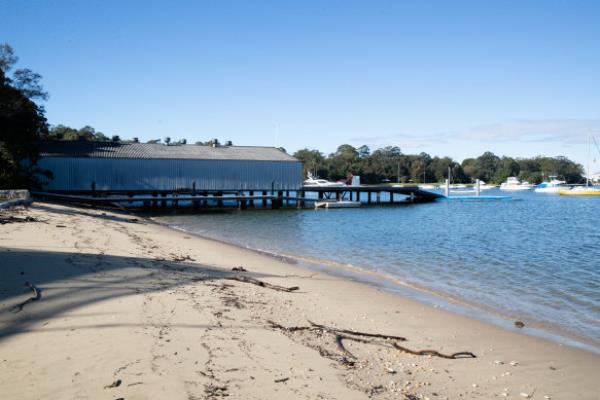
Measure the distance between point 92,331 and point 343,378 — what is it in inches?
130

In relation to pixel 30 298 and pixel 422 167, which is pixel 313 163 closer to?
pixel 422 167

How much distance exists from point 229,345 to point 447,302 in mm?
7132

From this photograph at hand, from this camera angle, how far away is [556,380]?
6469 millimetres

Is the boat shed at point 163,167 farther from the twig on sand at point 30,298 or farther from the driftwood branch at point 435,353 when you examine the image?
the driftwood branch at point 435,353

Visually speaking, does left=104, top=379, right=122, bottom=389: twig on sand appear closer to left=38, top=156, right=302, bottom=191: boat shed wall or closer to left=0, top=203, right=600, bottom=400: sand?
left=0, top=203, right=600, bottom=400: sand

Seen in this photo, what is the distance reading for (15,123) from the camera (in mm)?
32875

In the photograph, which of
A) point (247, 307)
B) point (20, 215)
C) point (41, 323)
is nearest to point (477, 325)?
point (247, 307)

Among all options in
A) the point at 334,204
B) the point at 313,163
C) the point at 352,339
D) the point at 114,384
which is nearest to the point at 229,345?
the point at 114,384

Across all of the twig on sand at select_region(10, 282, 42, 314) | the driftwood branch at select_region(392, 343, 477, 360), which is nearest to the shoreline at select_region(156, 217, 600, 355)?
the driftwood branch at select_region(392, 343, 477, 360)

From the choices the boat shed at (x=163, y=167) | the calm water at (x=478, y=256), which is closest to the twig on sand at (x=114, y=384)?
the calm water at (x=478, y=256)

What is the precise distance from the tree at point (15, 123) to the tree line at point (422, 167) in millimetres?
94078

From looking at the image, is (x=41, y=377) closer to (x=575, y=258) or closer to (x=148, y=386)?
(x=148, y=386)

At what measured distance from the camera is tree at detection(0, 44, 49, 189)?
1259 inches

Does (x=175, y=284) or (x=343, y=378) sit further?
(x=175, y=284)
